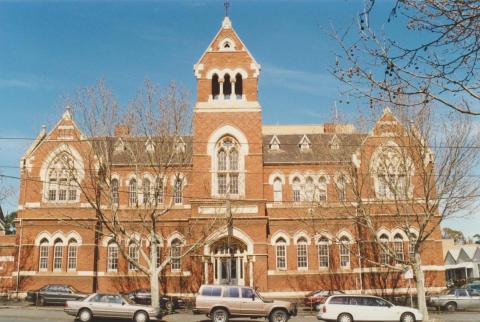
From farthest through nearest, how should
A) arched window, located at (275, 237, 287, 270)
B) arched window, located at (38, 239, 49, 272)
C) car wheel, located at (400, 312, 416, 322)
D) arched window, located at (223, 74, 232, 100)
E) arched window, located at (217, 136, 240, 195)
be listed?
arched window, located at (223, 74, 232, 100), arched window, located at (275, 237, 287, 270), arched window, located at (38, 239, 49, 272), arched window, located at (217, 136, 240, 195), car wheel, located at (400, 312, 416, 322)

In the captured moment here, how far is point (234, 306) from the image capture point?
23109 millimetres

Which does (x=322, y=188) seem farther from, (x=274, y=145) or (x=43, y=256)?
(x=43, y=256)

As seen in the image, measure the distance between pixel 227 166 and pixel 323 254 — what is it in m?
9.48

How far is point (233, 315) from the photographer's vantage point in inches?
909

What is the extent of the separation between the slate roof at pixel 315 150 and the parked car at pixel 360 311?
8412 millimetres

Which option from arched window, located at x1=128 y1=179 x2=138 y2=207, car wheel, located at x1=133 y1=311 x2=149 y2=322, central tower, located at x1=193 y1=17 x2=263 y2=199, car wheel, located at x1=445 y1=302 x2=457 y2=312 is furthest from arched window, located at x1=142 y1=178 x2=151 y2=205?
car wheel, located at x1=445 y1=302 x2=457 y2=312

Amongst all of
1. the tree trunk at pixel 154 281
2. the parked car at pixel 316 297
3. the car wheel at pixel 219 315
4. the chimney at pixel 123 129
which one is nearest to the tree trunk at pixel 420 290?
the parked car at pixel 316 297

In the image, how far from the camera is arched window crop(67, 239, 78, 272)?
115 feet

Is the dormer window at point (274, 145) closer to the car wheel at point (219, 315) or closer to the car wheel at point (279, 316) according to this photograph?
the car wheel at point (279, 316)

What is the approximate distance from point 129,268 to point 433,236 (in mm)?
22030

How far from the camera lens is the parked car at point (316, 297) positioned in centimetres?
3159

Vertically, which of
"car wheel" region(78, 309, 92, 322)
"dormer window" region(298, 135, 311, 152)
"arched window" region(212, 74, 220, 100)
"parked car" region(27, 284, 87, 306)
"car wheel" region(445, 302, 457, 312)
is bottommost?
"car wheel" region(445, 302, 457, 312)

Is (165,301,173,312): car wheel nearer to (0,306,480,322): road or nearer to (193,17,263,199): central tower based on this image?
(0,306,480,322): road

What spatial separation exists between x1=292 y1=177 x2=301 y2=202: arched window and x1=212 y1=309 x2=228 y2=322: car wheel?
15464 mm
